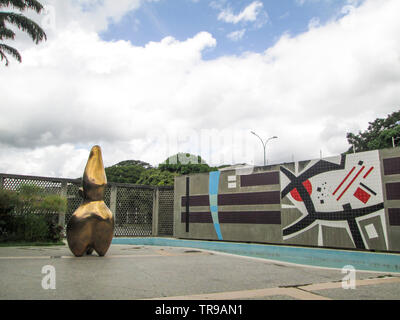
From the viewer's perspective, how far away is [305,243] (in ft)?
37.0

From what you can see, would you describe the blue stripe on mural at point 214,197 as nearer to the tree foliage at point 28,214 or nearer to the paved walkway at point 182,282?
the tree foliage at point 28,214

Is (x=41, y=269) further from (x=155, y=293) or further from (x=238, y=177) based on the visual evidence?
(x=238, y=177)

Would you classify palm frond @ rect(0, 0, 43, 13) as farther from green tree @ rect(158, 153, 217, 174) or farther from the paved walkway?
green tree @ rect(158, 153, 217, 174)

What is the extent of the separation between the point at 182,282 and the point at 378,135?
3477 centimetres

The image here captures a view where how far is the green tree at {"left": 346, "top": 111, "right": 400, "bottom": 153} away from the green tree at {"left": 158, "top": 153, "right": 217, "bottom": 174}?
19.4 m

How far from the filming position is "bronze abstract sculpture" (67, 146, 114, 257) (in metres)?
7.54

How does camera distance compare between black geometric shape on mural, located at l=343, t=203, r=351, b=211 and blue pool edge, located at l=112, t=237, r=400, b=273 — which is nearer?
blue pool edge, located at l=112, t=237, r=400, b=273

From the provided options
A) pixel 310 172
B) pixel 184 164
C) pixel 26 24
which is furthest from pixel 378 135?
pixel 26 24

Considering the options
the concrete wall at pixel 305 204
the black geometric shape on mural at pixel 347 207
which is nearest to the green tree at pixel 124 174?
the concrete wall at pixel 305 204

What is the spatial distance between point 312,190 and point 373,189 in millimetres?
2026

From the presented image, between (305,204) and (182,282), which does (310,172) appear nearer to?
(305,204)

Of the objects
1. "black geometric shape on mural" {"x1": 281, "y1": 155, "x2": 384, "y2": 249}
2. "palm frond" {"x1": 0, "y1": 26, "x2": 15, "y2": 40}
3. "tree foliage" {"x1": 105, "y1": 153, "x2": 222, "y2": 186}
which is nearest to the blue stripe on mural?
"black geometric shape on mural" {"x1": 281, "y1": 155, "x2": 384, "y2": 249}

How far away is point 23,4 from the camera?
12.5 m
